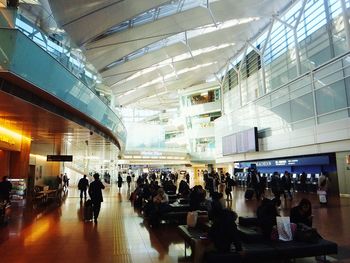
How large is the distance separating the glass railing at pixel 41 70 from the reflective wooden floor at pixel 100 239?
3900 millimetres

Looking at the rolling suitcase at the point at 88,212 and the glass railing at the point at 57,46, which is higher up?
the glass railing at the point at 57,46

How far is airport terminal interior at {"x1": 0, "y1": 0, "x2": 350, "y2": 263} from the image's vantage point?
6.39 m

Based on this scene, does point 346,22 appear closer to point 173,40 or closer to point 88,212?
point 173,40

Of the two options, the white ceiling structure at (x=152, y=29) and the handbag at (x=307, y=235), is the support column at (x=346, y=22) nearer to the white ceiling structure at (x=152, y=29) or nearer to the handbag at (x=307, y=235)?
the white ceiling structure at (x=152, y=29)

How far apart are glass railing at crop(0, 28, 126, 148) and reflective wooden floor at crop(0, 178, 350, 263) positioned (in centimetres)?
390

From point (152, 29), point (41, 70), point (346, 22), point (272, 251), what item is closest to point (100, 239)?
point (272, 251)

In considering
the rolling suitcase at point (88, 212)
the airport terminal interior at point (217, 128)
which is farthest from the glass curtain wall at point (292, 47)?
the rolling suitcase at point (88, 212)

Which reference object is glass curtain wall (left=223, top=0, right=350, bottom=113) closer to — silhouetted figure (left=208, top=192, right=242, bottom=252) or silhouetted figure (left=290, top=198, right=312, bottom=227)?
silhouetted figure (left=290, top=198, right=312, bottom=227)

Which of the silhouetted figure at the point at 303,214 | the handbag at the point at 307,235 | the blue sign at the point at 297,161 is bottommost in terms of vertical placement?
the handbag at the point at 307,235

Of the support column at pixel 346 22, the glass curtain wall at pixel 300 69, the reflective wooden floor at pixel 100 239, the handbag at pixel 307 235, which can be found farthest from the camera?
the glass curtain wall at pixel 300 69

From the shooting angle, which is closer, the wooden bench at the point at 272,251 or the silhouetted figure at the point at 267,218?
the wooden bench at the point at 272,251

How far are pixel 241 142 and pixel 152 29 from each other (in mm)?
15738

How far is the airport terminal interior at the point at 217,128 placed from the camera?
21.0ft

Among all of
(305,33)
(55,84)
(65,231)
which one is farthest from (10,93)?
(305,33)
